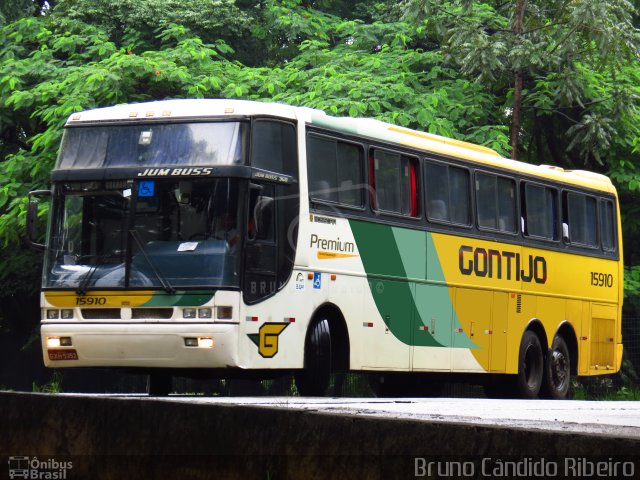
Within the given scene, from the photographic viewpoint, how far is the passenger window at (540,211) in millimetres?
19891

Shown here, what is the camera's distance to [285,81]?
24.1m

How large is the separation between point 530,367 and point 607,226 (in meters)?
3.43

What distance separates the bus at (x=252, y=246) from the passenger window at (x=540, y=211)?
1876mm

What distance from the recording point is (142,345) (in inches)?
549

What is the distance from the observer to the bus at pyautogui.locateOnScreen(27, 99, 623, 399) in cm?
1398

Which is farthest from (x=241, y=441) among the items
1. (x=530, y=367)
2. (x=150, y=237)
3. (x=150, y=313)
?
(x=530, y=367)

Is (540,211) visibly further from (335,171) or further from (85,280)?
(85,280)

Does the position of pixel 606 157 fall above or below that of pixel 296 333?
above

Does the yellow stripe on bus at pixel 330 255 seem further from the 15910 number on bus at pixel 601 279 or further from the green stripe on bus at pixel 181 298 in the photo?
the 15910 number on bus at pixel 601 279

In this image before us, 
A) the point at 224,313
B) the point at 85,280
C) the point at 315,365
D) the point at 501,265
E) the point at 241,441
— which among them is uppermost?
the point at 501,265

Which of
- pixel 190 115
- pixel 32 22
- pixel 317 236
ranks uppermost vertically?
pixel 32 22

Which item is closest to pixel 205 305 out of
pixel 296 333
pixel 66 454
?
pixel 296 333

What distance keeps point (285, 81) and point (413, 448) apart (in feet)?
63.7

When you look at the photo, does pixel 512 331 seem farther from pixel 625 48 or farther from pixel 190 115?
pixel 190 115
